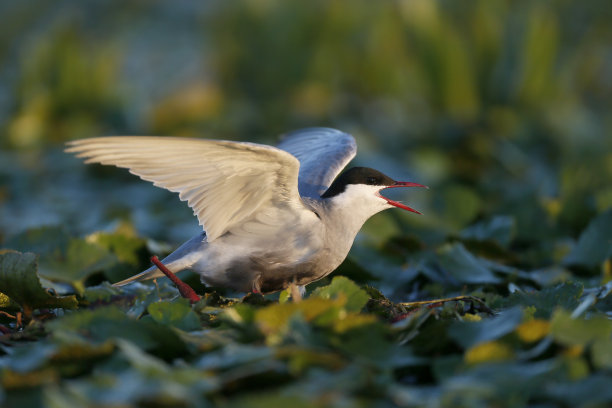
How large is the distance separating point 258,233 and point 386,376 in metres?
1.63

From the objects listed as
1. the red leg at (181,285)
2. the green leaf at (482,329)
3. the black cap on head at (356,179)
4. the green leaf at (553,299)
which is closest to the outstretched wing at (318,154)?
the black cap on head at (356,179)

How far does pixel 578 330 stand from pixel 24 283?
2.06 meters

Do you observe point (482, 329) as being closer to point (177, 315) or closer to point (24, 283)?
point (177, 315)

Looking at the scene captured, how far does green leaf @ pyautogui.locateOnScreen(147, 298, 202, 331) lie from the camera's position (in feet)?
9.75

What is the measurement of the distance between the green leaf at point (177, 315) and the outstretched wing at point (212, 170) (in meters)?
0.66

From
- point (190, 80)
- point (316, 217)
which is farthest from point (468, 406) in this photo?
point (190, 80)


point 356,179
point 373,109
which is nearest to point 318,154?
point 356,179

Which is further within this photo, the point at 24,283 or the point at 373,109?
the point at 373,109

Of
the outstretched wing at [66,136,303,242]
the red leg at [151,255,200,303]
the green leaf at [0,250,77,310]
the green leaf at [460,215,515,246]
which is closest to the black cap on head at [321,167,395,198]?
the outstretched wing at [66,136,303,242]

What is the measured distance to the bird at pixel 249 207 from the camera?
342cm

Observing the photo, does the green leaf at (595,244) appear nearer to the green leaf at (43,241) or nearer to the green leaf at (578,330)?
the green leaf at (578,330)

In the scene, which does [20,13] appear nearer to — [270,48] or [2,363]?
[270,48]

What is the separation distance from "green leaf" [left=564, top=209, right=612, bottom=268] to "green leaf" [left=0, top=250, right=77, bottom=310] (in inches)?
Answer: 105

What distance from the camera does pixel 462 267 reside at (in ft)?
13.3
